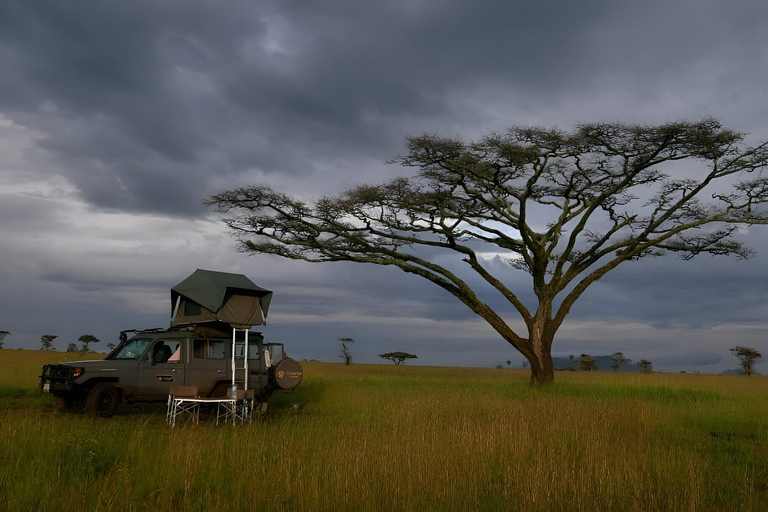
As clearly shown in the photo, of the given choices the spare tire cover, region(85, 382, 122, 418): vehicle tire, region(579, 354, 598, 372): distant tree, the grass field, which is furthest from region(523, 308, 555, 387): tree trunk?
region(579, 354, 598, 372): distant tree

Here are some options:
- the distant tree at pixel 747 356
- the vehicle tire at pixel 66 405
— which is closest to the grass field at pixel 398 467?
the vehicle tire at pixel 66 405

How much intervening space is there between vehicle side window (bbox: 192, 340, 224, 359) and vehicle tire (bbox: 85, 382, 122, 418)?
7.02 ft

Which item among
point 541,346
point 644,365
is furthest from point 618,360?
point 541,346

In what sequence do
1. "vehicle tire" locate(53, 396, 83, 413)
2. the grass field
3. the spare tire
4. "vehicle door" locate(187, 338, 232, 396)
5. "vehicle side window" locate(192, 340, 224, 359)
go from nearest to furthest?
the grass field → "vehicle door" locate(187, 338, 232, 396) → "vehicle side window" locate(192, 340, 224, 359) → "vehicle tire" locate(53, 396, 83, 413) → the spare tire

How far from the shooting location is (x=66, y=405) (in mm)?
14977

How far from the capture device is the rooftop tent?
14453 mm

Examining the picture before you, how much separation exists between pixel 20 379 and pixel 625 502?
24.5 metres

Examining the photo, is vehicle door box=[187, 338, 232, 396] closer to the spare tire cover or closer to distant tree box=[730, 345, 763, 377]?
the spare tire cover

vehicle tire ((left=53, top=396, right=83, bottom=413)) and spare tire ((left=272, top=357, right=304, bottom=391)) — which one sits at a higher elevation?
spare tire ((left=272, top=357, right=304, bottom=391))

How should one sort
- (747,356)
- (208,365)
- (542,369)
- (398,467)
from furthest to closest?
(747,356) < (542,369) < (208,365) < (398,467)

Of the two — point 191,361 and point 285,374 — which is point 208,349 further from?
point 285,374

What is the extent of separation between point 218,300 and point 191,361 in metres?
1.72

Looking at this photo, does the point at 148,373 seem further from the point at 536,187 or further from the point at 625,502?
the point at 536,187

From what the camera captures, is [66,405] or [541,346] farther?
[541,346]
